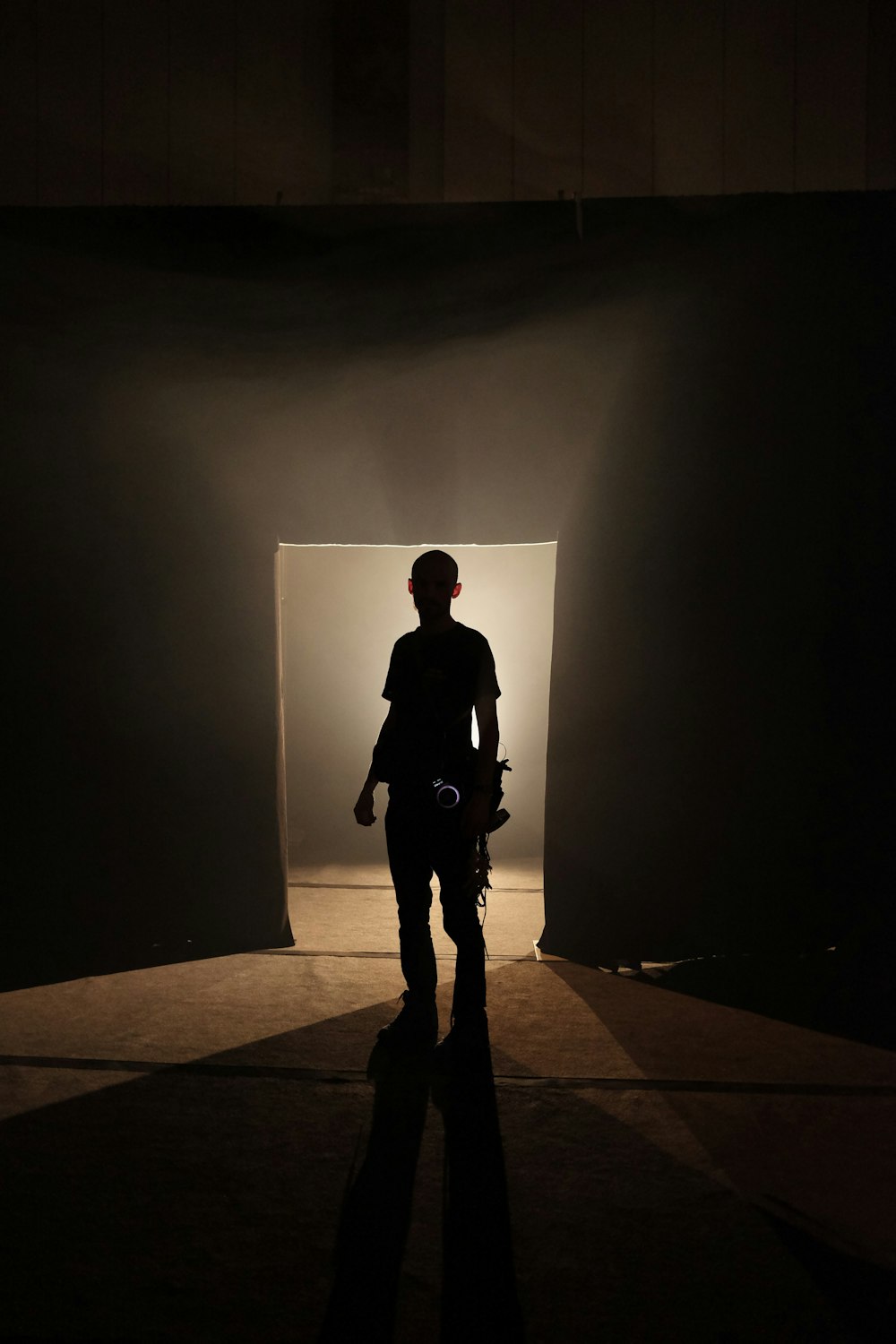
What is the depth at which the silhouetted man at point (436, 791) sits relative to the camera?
9.26 feet

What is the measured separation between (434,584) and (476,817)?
0.73 metres

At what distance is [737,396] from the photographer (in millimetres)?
3635

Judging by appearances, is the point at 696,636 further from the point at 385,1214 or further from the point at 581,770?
the point at 385,1214

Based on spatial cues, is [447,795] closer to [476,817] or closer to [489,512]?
[476,817]

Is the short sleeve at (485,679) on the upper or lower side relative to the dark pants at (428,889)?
upper

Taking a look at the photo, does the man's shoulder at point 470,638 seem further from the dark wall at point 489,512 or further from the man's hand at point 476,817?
the dark wall at point 489,512

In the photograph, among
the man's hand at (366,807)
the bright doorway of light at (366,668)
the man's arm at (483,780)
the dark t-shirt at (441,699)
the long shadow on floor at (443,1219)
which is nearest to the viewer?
the long shadow on floor at (443,1219)

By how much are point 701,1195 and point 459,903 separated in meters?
1.00

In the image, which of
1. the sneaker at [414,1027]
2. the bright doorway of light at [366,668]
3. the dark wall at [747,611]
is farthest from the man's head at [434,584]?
the bright doorway of light at [366,668]

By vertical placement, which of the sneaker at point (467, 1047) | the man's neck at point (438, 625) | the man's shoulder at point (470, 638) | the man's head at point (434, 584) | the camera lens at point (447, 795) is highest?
the man's head at point (434, 584)

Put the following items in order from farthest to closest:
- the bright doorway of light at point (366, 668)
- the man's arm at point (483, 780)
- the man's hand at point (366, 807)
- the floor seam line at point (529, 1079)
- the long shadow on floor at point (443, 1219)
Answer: the bright doorway of light at point (366, 668) < the man's hand at point (366, 807) < the man's arm at point (483, 780) < the floor seam line at point (529, 1079) < the long shadow on floor at point (443, 1219)

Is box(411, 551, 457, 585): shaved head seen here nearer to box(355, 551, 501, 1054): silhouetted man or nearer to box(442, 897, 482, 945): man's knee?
box(355, 551, 501, 1054): silhouetted man

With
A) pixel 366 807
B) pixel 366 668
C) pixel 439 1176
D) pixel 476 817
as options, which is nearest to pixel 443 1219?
pixel 439 1176

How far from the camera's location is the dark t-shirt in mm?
2887
